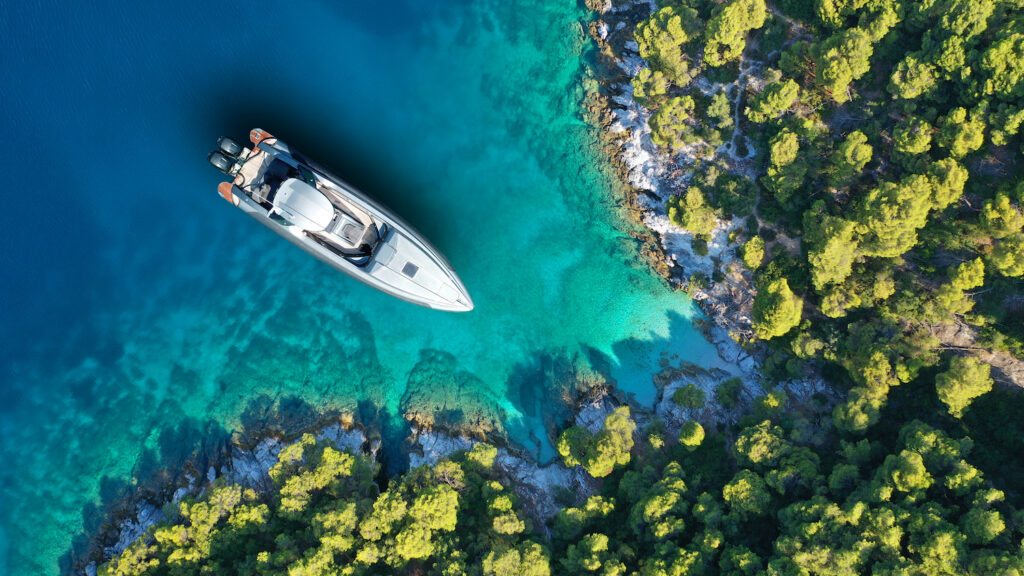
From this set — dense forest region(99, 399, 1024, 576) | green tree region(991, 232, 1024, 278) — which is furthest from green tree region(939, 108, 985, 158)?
dense forest region(99, 399, 1024, 576)

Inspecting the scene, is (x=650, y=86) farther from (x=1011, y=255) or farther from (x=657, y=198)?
(x=1011, y=255)

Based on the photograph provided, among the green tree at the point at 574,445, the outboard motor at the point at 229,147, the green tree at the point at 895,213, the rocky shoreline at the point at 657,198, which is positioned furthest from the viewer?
the rocky shoreline at the point at 657,198

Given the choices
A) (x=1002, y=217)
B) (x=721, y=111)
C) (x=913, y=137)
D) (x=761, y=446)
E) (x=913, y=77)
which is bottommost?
(x=761, y=446)

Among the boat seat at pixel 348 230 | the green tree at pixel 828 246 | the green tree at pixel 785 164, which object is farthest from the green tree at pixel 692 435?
the boat seat at pixel 348 230

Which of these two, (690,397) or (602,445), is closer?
(602,445)

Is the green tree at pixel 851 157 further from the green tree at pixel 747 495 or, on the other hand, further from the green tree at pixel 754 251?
the green tree at pixel 747 495

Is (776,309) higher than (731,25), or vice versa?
(731,25)

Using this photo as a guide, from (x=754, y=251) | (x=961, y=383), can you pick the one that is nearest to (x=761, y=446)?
(x=961, y=383)
